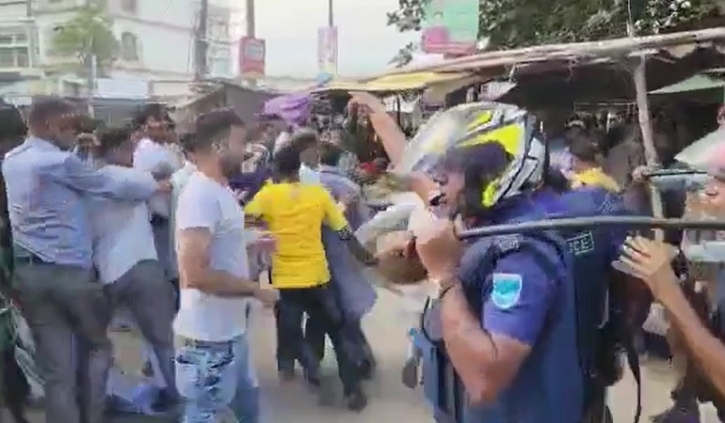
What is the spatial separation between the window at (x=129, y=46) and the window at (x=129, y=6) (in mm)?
669

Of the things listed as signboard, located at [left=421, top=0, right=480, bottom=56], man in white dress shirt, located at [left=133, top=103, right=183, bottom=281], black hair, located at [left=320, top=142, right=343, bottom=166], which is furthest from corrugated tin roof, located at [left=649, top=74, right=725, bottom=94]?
man in white dress shirt, located at [left=133, top=103, right=183, bottom=281]

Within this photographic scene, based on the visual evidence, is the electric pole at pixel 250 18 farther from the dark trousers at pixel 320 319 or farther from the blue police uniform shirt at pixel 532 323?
the blue police uniform shirt at pixel 532 323

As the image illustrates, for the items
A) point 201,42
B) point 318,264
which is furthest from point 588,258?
point 201,42

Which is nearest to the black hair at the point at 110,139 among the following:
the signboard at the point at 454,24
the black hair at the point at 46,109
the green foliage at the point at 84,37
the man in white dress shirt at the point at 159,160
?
the man in white dress shirt at the point at 159,160

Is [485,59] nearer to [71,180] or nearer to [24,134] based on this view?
[71,180]

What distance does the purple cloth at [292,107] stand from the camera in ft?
45.8

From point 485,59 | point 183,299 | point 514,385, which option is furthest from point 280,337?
point 514,385

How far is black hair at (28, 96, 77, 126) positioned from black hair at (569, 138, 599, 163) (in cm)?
316

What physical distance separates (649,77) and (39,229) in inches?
253

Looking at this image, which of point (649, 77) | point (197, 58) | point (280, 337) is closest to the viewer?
point (280, 337)

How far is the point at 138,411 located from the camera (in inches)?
218

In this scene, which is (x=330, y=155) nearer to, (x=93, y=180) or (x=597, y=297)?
(x=93, y=180)

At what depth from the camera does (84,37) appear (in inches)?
1118

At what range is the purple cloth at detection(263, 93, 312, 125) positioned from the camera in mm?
13971
